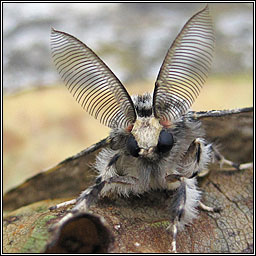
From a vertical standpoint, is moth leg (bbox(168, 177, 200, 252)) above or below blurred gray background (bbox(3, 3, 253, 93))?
below

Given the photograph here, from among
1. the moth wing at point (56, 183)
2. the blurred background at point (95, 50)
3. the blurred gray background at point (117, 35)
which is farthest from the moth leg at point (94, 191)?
the blurred gray background at point (117, 35)

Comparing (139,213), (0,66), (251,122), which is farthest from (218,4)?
(139,213)

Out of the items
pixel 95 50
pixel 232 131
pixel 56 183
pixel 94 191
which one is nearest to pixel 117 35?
pixel 95 50

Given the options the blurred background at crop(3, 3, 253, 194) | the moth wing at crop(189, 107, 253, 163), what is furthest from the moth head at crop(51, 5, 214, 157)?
the blurred background at crop(3, 3, 253, 194)

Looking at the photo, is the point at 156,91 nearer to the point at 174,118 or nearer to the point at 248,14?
the point at 174,118

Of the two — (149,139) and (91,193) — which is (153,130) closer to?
(149,139)

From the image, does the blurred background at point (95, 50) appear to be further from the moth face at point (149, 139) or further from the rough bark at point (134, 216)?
the moth face at point (149, 139)

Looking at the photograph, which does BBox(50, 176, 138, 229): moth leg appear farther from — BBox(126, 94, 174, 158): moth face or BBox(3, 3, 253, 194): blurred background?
BBox(3, 3, 253, 194): blurred background
